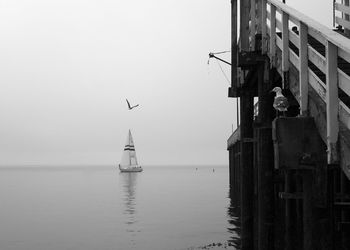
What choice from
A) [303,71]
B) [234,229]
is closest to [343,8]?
[303,71]

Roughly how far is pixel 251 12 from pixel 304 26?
404 centimetres

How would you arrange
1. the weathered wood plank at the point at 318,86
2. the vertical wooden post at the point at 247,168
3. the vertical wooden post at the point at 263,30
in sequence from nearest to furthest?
1. the weathered wood plank at the point at 318,86
2. the vertical wooden post at the point at 263,30
3. the vertical wooden post at the point at 247,168

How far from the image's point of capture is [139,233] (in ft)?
90.9

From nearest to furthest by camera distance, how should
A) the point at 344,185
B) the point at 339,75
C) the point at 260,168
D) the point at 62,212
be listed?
the point at 339,75
the point at 260,168
the point at 344,185
the point at 62,212

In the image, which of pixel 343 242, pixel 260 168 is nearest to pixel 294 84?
pixel 260 168

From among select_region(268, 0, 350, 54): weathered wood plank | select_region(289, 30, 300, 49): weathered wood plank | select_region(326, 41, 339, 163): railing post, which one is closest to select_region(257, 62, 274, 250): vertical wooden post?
select_region(289, 30, 300, 49): weathered wood plank

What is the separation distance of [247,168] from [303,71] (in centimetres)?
586

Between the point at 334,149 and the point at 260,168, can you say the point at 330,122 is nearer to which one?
the point at 334,149

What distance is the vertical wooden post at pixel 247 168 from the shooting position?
39.0 ft

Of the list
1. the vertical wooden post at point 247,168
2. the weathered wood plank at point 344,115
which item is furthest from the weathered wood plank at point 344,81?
the vertical wooden post at point 247,168

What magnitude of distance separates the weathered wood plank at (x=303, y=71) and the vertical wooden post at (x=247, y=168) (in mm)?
5309

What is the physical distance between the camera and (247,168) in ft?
39.0

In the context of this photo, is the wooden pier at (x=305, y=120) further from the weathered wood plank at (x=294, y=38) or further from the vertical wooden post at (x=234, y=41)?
the vertical wooden post at (x=234, y=41)

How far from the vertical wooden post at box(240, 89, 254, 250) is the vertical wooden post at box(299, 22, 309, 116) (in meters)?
5.31
